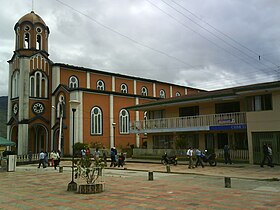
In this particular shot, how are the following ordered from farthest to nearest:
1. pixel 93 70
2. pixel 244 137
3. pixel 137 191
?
pixel 93 70 < pixel 244 137 < pixel 137 191

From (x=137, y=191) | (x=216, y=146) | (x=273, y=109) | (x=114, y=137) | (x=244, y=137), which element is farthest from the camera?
(x=114, y=137)

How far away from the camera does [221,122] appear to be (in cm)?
2584

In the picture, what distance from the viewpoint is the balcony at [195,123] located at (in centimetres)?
2469

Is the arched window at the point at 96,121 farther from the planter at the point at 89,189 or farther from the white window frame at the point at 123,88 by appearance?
the planter at the point at 89,189

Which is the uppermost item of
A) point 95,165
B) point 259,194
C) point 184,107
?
point 184,107

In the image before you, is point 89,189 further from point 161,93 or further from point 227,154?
point 161,93

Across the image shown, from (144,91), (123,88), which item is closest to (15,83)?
(123,88)

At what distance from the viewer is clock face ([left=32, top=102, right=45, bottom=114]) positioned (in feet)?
138

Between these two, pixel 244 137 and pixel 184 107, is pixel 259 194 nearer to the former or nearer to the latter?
pixel 244 137

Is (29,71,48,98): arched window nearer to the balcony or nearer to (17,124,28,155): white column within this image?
(17,124,28,155): white column

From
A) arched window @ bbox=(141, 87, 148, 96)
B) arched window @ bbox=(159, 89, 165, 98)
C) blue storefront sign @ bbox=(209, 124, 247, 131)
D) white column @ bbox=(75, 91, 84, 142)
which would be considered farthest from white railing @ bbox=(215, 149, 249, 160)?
A: arched window @ bbox=(159, 89, 165, 98)

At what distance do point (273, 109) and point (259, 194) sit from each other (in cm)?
1260

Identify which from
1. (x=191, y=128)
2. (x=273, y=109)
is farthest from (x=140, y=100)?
(x=273, y=109)

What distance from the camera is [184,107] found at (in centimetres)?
3058
